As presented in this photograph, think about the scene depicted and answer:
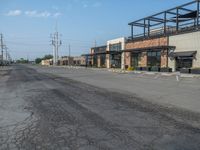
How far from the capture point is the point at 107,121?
6.50 m

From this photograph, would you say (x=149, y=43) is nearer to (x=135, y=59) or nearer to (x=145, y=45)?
(x=145, y=45)

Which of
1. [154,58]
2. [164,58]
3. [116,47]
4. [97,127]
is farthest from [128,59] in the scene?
[97,127]

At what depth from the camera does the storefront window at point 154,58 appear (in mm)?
38344

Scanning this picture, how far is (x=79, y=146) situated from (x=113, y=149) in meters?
0.71

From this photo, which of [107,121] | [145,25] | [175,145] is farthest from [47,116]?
[145,25]

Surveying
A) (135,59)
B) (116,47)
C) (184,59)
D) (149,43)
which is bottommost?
(184,59)

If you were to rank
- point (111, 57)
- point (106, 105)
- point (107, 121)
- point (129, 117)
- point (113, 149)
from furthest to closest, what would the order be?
point (111, 57) < point (106, 105) < point (129, 117) < point (107, 121) < point (113, 149)

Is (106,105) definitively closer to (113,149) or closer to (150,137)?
(150,137)

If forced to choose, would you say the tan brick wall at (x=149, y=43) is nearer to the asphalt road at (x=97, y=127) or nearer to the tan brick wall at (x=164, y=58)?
the tan brick wall at (x=164, y=58)

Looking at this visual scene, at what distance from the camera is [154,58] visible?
39594 millimetres

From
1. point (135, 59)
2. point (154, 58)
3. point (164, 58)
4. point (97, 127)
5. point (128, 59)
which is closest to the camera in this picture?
point (97, 127)

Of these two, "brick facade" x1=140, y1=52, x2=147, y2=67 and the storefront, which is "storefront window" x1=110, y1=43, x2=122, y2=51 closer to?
"brick facade" x1=140, y1=52, x2=147, y2=67

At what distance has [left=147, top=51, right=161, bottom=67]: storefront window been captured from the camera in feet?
126

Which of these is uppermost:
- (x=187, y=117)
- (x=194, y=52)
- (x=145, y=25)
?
(x=145, y=25)
